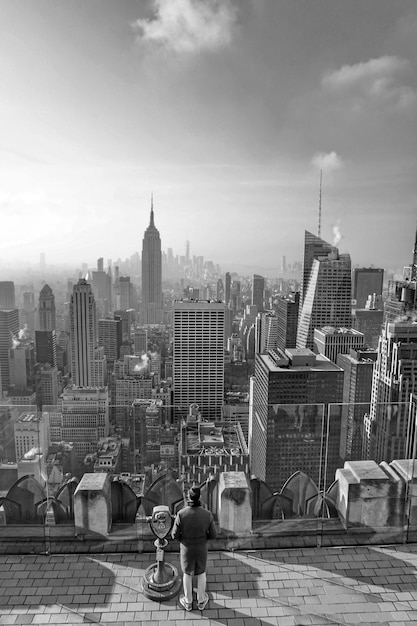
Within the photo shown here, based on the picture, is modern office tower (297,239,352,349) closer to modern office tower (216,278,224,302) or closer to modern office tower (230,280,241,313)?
modern office tower (230,280,241,313)

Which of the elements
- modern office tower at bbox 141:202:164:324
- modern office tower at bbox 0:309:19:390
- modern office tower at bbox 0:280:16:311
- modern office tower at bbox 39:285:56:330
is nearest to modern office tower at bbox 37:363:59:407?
modern office tower at bbox 0:309:19:390

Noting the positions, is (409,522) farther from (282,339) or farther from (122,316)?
(122,316)

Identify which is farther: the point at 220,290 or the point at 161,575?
the point at 220,290

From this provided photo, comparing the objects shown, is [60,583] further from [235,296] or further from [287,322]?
[235,296]

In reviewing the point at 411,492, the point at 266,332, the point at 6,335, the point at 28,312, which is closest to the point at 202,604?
the point at 411,492

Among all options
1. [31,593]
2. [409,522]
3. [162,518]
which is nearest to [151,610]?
→ [162,518]

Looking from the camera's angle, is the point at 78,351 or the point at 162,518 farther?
the point at 78,351
